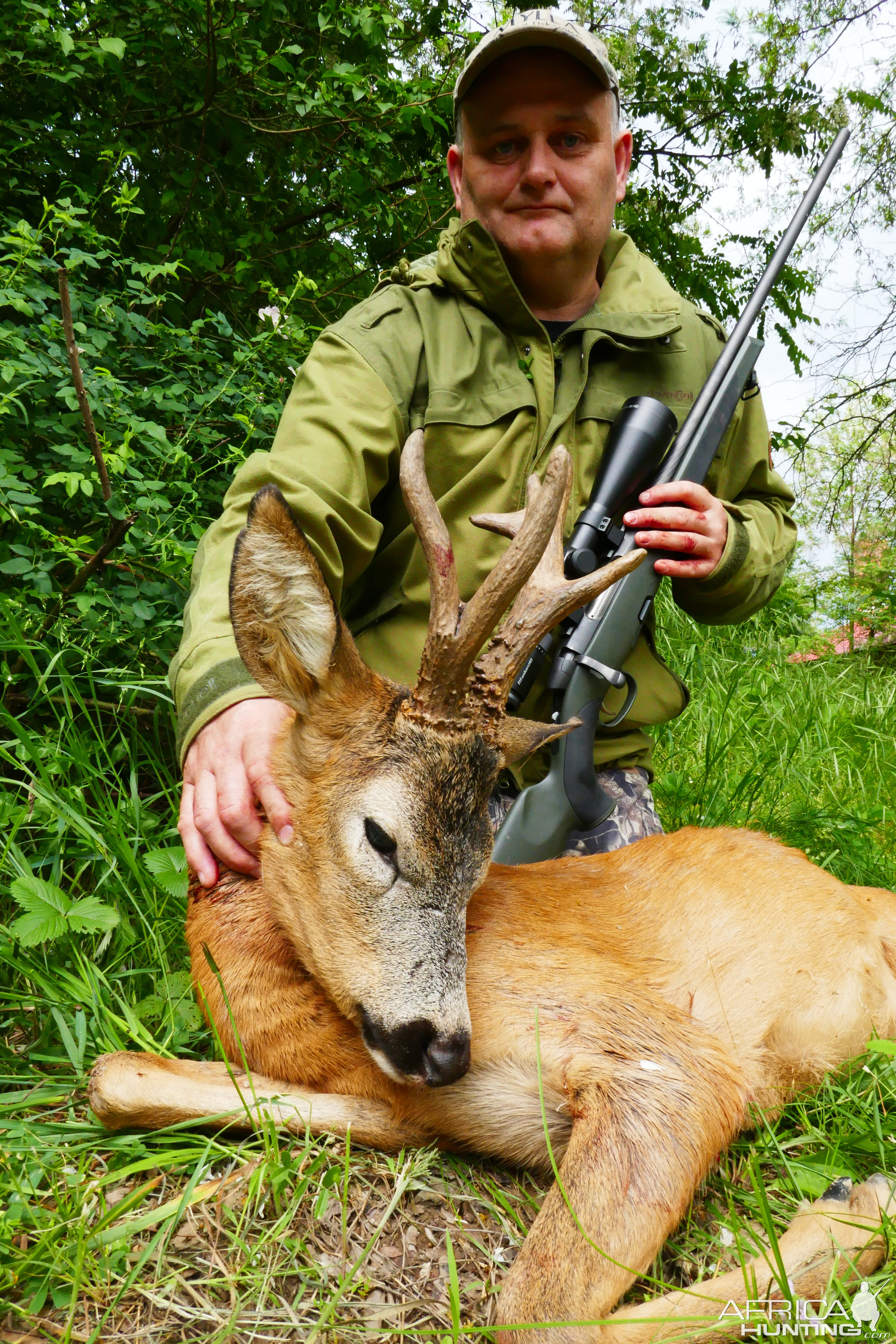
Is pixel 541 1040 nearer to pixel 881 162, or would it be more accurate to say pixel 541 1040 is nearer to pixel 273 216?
pixel 273 216

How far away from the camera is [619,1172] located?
2.19 metres

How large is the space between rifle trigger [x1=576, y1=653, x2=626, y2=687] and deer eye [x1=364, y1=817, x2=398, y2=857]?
4.88 ft

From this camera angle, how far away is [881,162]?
374 inches

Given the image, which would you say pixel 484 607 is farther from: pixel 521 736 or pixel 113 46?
pixel 113 46

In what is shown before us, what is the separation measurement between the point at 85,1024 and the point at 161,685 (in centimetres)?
157

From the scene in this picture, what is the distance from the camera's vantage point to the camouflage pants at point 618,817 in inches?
156

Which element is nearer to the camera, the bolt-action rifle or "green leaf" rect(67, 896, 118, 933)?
"green leaf" rect(67, 896, 118, 933)

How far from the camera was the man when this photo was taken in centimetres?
366

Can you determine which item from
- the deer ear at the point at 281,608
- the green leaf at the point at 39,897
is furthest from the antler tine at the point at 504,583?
the green leaf at the point at 39,897

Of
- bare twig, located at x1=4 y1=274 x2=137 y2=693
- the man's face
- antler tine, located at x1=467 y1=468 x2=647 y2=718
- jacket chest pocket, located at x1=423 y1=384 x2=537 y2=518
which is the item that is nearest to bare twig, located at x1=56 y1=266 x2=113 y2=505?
bare twig, located at x1=4 y1=274 x2=137 y2=693

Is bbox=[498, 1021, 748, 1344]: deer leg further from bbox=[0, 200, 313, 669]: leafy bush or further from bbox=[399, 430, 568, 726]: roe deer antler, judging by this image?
bbox=[0, 200, 313, 669]: leafy bush

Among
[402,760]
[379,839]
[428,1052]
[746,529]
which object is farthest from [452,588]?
[746,529]

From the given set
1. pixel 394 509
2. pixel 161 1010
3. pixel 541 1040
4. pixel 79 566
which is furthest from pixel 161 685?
pixel 541 1040

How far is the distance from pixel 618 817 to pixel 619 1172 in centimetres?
195
